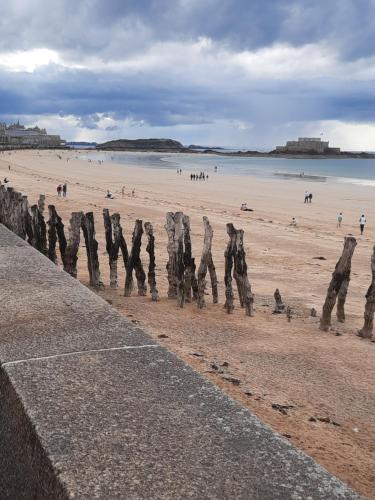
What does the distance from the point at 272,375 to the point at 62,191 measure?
25056mm

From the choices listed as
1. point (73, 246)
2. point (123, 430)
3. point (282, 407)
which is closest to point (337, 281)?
point (282, 407)

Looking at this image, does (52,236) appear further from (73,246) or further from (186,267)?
(186,267)

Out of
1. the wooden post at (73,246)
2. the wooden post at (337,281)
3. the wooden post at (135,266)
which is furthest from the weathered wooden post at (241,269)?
the wooden post at (73,246)

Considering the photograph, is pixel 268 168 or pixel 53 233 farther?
pixel 268 168

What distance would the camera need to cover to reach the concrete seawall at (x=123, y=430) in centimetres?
A: 176

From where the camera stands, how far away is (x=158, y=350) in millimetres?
2885

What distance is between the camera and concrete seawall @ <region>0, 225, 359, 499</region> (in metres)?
1.76

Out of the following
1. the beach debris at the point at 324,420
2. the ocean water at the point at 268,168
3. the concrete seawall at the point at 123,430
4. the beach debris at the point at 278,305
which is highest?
the concrete seawall at the point at 123,430

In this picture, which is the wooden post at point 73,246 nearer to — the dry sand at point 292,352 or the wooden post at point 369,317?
the dry sand at point 292,352

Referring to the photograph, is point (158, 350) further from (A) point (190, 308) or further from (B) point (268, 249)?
(B) point (268, 249)

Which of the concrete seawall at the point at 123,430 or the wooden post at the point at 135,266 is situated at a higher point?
the concrete seawall at the point at 123,430

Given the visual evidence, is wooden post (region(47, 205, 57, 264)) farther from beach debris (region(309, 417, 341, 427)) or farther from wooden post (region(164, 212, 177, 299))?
beach debris (region(309, 417, 341, 427))

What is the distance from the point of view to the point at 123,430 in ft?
6.77

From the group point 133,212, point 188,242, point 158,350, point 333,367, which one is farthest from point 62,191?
point 158,350
